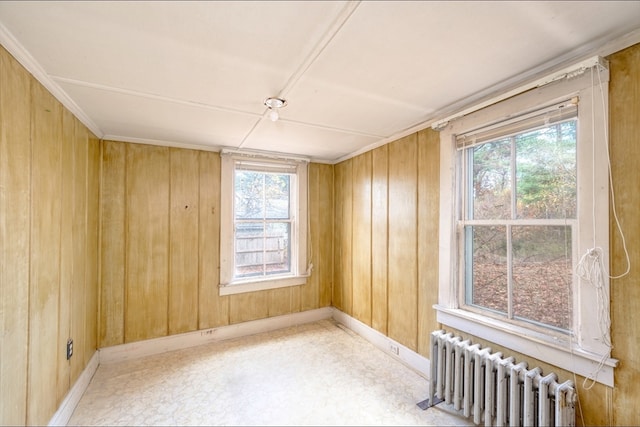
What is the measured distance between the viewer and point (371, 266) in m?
3.20

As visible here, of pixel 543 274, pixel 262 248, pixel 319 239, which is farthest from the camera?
pixel 319 239

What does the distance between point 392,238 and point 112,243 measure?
2920 mm

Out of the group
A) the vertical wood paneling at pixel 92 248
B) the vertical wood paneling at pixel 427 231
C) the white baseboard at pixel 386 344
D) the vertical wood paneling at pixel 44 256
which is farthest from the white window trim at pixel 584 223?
the vertical wood paneling at pixel 92 248

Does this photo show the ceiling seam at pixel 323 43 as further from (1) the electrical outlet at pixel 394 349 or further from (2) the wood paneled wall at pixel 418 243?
(1) the electrical outlet at pixel 394 349

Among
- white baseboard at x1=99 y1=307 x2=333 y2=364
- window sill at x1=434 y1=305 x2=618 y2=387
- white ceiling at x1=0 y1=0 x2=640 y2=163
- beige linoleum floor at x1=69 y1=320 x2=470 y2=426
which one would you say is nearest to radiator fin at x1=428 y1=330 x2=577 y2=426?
window sill at x1=434 y1=305 x2=618 y2=387

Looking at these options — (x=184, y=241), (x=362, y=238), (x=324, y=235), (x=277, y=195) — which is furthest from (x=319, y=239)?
(x=184, y=241)

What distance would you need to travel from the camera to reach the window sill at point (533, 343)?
1.41m

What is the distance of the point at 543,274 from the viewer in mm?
1709

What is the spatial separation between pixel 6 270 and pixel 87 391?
5.34ft

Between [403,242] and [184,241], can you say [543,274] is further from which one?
[184,241]

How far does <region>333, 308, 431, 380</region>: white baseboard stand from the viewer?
2447 mm

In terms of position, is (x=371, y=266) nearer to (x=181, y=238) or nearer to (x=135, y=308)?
(x=181, y=238)

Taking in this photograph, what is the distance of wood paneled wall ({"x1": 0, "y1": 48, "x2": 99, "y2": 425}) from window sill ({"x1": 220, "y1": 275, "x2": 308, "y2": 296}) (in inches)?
53.0

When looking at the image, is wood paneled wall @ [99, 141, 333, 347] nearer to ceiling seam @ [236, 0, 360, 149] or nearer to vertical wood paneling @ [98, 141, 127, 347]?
vertical wood paneling @ [98, 141, 127, 347]
